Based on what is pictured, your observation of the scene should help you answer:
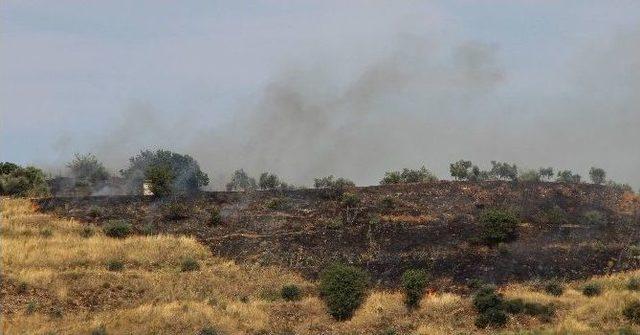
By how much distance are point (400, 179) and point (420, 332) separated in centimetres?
4175

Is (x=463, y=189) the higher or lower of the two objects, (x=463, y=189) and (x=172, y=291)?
the higher

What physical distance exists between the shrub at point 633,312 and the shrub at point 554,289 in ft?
14.9

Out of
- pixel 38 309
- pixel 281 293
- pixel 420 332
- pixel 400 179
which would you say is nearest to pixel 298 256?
pixel 281 293

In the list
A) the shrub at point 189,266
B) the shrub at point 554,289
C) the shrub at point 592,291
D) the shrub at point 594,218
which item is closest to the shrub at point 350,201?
the shrub at point 189,266

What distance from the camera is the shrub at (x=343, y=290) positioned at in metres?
37.5

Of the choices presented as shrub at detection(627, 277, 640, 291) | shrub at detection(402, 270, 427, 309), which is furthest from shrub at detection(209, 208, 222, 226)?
shrub at detection(627, 277, 640, 291)

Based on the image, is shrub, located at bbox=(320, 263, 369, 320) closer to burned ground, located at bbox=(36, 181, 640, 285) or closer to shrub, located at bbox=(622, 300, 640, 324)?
burned ground, located at bbox=(36, 181, 640, 285)

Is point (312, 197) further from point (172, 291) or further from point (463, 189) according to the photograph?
point (172, 291)

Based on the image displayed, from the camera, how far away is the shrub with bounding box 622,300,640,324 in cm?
3425

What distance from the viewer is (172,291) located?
39.7 m

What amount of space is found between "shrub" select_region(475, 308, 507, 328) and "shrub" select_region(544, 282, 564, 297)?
17.8 feet

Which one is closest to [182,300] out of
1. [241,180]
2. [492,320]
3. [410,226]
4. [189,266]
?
[189,266]

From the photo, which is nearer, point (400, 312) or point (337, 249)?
point (400, 312)

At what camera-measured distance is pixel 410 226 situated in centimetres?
5159
